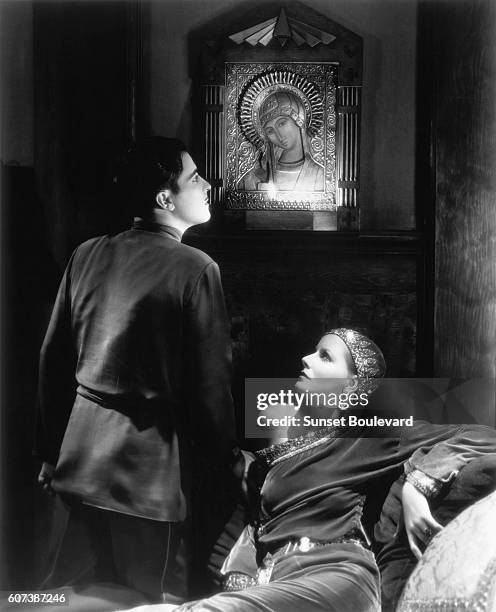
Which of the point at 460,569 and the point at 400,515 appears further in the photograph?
the point at 400,515

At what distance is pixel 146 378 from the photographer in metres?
1.74

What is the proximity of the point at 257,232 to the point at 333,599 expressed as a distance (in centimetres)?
92

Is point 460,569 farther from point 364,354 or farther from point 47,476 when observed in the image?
point 47,476

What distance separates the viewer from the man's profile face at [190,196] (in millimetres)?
1818

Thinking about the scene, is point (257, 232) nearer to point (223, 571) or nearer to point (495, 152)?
point (495, 152)

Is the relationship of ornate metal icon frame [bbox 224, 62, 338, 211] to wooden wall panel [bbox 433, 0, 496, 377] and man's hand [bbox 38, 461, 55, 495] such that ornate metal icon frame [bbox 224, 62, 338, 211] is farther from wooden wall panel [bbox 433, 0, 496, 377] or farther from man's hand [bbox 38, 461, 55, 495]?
man's hand [bbox 38, 461, 55, 495]

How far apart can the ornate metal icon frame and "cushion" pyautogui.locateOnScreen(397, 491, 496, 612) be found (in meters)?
0.86

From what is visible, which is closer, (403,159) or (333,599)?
(333,599)

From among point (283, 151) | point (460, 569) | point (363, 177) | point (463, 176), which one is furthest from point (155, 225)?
point (460, 569)

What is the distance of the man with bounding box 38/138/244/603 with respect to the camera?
174 centimetres

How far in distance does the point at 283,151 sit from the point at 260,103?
0.14 meters

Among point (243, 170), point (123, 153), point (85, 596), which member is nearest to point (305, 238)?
point (243, 170)

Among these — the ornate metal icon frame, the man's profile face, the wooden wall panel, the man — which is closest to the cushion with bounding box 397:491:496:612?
the wooden wall panel

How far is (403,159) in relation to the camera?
6.02 feet
